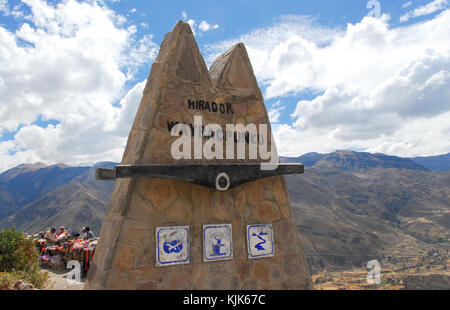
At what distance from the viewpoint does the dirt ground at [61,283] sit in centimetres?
553

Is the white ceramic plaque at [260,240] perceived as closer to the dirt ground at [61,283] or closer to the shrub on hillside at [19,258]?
the dirt ground at [61,283]

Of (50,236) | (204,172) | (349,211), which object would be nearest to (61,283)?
(50,236)

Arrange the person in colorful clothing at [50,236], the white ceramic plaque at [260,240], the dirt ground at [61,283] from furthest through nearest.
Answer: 1. the person in colorful clothing at [50,236]
2. the dirt ground at [61,283]
3. the white ceramic plaque at [260,240]

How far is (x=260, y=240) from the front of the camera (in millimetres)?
4414

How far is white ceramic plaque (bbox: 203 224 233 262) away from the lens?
4.04 m

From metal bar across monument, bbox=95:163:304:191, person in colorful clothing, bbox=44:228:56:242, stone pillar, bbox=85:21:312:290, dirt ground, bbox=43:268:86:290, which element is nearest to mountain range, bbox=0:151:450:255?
person in colorful clothing, bbox=44:228:56:242

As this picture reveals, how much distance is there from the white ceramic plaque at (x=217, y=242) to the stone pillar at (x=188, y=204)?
0.18 feet

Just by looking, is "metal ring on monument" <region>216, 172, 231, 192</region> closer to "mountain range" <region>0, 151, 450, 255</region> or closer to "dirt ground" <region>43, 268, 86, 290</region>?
"dirt ground" <region>43, 268, 86, 290</region>

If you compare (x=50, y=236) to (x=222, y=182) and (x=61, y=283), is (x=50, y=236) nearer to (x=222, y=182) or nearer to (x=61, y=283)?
(x=61, y=283)

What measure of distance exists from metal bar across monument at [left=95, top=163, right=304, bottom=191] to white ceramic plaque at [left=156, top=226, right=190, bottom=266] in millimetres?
626

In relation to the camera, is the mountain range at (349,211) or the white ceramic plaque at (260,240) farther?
the mountain range at (349,211)

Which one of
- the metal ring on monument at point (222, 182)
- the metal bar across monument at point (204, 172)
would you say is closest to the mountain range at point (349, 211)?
the metal bar across monument at point (204, 172)
